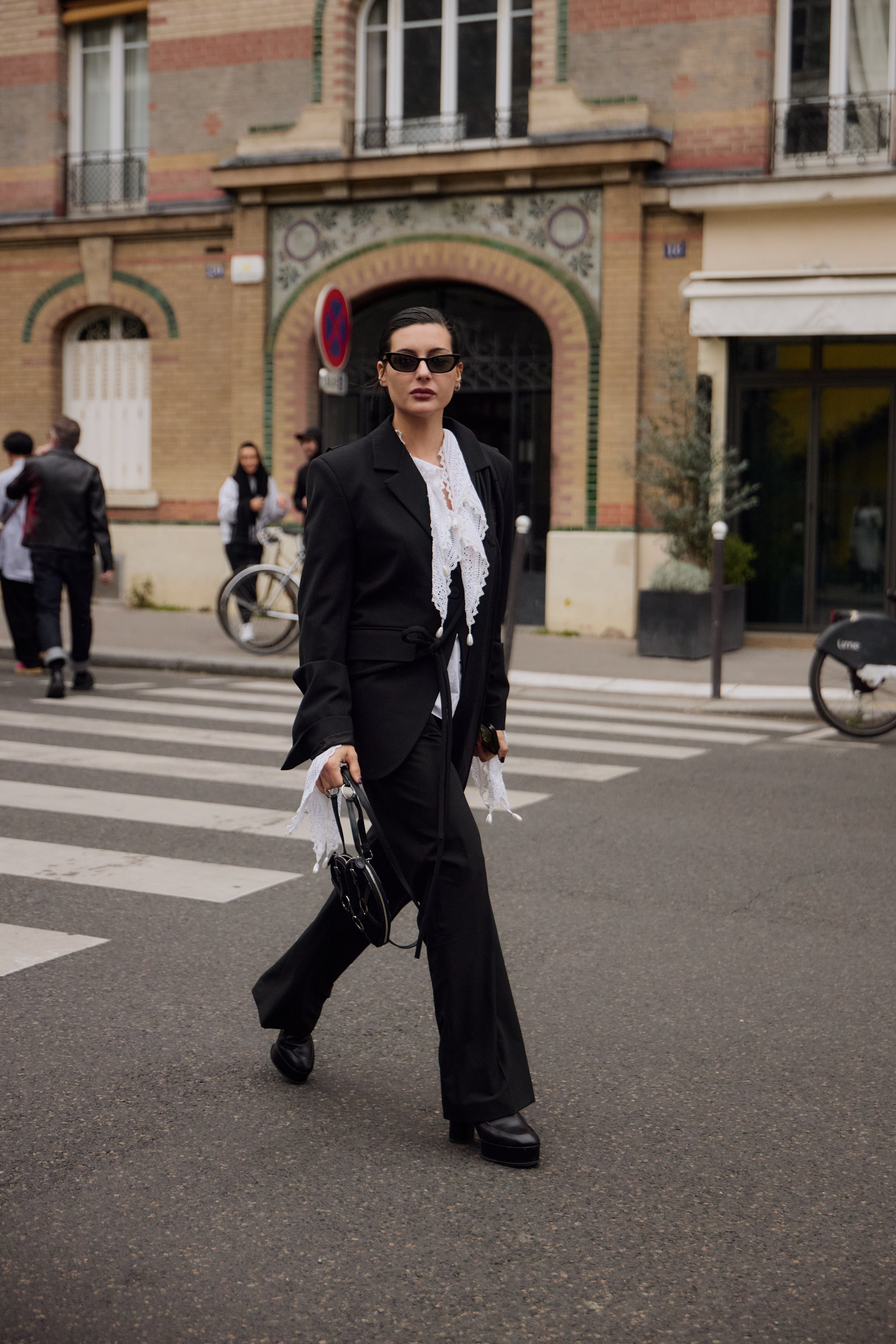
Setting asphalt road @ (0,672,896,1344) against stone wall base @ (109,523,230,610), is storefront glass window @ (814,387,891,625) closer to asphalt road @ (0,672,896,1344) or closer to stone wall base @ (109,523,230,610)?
stone wall base @ (109,523,230,610)

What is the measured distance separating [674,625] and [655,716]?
3130 mm

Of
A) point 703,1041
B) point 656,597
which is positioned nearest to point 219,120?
point 656,597

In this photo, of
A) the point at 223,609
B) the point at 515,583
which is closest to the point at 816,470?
the point at 515,583

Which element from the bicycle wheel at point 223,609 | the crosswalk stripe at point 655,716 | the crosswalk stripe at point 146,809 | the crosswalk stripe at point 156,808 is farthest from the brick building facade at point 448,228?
the crosswalk stripe at point 146,809

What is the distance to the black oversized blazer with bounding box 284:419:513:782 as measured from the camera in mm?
3473

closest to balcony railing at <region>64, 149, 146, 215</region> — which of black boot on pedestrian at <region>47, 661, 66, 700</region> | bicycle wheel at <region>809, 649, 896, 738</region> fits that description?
black boot on pedestrian at <region>47, 661, 66, 700</region>

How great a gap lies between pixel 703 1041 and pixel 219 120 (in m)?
15.8

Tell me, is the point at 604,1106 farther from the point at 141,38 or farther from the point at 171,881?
the point at 141,38

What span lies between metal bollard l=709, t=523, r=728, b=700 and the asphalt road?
17.7ft

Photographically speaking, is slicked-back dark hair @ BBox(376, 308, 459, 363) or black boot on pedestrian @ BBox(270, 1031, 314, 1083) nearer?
slicked-back dark hair @ BBox(376, 308, 459, 363)

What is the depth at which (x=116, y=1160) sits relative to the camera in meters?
3.38

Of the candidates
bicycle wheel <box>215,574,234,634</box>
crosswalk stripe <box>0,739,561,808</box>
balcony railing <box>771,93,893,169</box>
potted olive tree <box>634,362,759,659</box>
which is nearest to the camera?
crosswalk stripe <box>0,739,561,808</box>

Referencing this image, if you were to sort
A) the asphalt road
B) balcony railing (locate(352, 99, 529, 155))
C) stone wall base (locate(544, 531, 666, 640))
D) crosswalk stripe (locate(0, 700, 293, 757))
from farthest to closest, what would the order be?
balcony railing (locate(352, 99, 529, 155)), stone wall base (locate(544, 531, 666, 640)), crosswalk stripe (locate(0, 700, 293, 757)), the asphalt road

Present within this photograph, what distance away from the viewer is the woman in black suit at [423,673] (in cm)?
343
